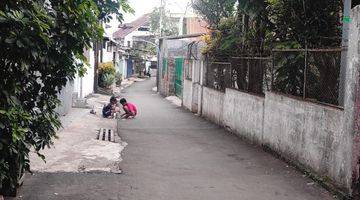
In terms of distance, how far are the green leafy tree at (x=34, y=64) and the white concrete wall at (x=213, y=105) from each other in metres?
9.74

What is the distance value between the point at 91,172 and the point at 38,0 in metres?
3.73

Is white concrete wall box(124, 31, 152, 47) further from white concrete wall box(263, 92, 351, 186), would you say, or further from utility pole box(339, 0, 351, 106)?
utility pole box(339, 0, 351, 106)

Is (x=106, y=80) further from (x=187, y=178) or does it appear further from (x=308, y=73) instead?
(x=187, y=178)

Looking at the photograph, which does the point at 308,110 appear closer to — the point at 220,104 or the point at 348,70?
the point at 348,70

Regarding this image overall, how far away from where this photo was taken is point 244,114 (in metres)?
12.7

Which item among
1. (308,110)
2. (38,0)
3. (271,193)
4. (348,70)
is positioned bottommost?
(271,193)

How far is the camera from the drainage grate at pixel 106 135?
12031 millimetres

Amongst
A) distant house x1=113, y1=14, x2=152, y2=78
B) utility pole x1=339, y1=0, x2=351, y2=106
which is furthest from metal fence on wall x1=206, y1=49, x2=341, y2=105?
distant house x1=113, y1=14, x2=152, y2=78

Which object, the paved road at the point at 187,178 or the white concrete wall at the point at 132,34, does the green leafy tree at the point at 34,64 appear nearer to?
the paved road at the point at 187,178

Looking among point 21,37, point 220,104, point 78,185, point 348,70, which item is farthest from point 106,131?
point 21,37

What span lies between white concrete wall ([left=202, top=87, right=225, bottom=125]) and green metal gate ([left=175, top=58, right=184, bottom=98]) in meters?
8.67

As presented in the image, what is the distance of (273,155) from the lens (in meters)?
10.2

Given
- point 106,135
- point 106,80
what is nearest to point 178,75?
point 106,80

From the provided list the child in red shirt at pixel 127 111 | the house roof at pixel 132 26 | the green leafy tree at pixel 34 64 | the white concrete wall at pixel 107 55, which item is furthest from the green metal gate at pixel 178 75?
the house roof at pixel 132 26
